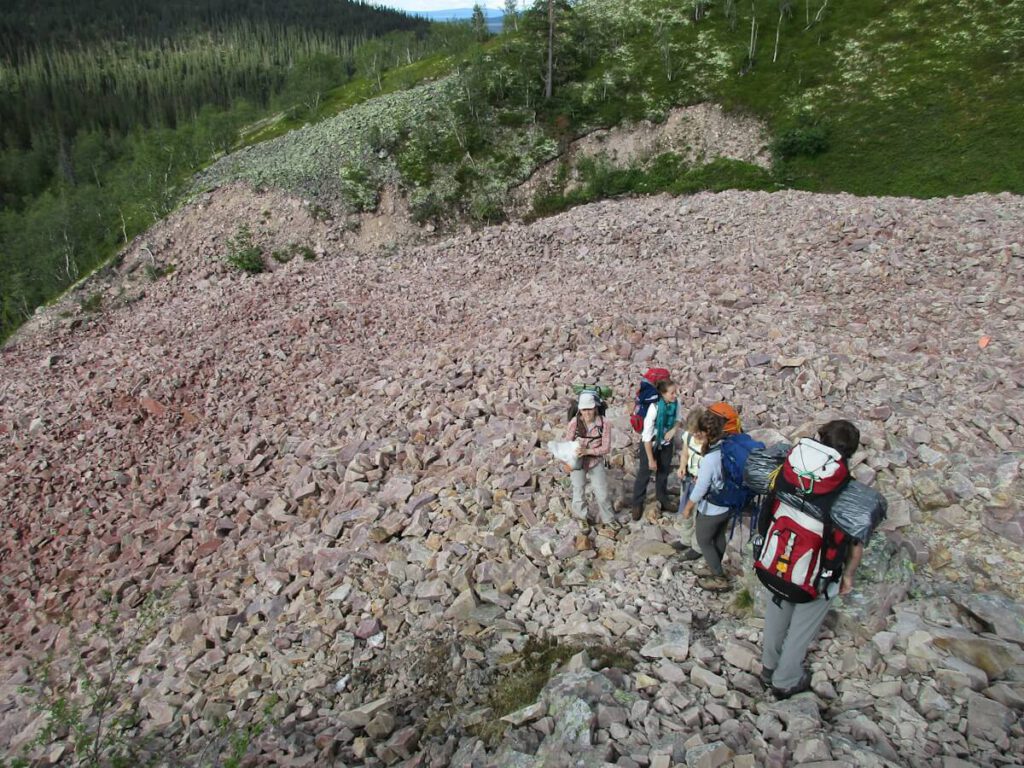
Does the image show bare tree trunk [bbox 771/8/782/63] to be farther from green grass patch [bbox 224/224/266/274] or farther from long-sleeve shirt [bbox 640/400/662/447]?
long-sleeve shirt [bbox 640/400/662/447]

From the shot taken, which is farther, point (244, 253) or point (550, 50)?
point (550, 50)

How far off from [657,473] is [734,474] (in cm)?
206

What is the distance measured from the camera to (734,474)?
6.53 meters

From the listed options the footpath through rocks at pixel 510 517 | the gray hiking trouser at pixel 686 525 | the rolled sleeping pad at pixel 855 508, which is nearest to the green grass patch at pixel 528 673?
the footpath through rocks at pixel 510 517

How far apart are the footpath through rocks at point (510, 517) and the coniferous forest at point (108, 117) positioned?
3132 centimetres

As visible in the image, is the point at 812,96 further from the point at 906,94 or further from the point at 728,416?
the point at 728,416

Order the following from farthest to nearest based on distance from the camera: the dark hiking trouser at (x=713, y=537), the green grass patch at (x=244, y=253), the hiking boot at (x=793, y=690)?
the green grass patch at (x=244, y=253) < the dark hiking trouser at (x=713, y=537) < the hiking boot at (x=793, y=690)

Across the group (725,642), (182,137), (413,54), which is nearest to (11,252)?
(182,137)

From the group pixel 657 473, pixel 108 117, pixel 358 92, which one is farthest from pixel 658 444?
pixel 108 117

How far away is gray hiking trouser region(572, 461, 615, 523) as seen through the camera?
840cm

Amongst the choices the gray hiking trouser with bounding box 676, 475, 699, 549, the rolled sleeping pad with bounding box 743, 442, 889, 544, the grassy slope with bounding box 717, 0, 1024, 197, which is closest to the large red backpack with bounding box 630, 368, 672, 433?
the gray hiking trouser with bounding box 676, 475, 699, 549

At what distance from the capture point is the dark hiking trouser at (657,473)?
838 centimetres

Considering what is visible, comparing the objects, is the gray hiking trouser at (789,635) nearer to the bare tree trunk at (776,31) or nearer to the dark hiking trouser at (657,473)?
the dark hiking trouser at (657,473)

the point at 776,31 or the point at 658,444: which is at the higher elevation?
the point at 776,31
